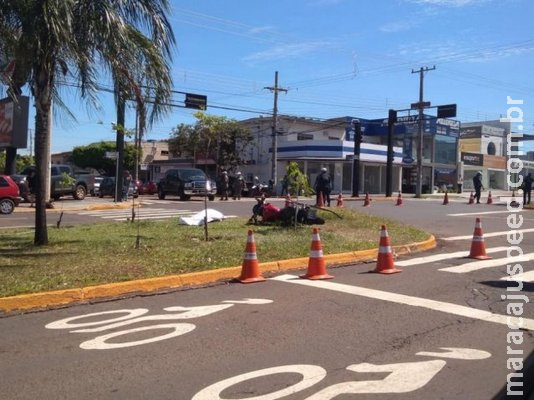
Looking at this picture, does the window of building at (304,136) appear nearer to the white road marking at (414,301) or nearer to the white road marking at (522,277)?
the white road marking at (522,277)

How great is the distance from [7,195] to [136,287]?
1633cm

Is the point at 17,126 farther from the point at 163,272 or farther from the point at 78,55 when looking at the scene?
the point at 163,272

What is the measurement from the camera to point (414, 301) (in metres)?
7.74

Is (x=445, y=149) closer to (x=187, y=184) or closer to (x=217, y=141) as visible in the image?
(x=217, y=141)

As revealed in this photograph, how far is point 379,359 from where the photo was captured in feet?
17.5

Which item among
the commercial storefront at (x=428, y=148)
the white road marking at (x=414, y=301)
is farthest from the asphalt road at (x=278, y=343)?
the commercial storefront at (x=428, y=148)

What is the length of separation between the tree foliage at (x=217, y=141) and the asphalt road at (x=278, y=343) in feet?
146

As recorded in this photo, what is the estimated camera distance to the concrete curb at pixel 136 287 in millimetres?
7539

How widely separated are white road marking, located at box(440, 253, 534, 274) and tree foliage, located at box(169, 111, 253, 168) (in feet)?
137

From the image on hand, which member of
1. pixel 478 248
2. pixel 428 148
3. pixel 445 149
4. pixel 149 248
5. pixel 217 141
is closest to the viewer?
pixel 149 248

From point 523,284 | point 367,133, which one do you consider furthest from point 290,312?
point 367,133

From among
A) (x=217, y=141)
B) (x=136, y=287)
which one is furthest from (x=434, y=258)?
(x=217, y=141)

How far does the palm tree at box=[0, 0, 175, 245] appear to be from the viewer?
9.72m

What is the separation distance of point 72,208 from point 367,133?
40121 millimetres
